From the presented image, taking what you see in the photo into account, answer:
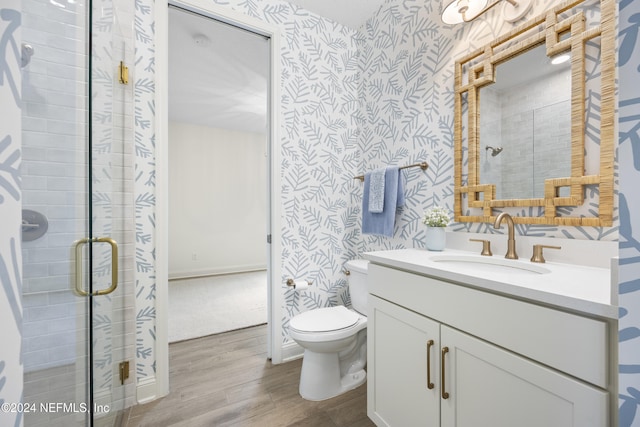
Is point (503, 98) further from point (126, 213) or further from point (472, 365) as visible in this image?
point (126, 213)

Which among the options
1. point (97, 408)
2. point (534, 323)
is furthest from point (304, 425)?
point (534, 323)

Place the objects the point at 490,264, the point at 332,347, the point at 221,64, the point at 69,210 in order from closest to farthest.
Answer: the point at 69,210, the point at 490,264, the point at 332,347, the point at 221,64

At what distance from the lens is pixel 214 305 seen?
9.89 feet

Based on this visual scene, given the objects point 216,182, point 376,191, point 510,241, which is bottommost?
point 510,241

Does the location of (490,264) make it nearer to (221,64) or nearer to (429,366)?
(429,366)

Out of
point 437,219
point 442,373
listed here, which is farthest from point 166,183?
point 442,373

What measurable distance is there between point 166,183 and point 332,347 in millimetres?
1335

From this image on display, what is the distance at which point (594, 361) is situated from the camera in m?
0.60

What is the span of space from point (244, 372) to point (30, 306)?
4.48ft

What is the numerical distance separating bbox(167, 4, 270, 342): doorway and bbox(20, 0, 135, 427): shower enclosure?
3.93 ft

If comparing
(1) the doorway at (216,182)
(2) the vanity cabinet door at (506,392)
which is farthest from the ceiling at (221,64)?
(2) the vanity cabinet door at (506,392)

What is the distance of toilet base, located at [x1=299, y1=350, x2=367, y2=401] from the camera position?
152 cm

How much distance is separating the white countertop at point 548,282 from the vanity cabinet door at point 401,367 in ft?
0.65

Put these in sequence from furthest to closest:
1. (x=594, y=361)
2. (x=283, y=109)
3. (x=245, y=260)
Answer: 1. (x=245, y=260)
2. (x=283, y=109)
3. (x=594, y=361)
